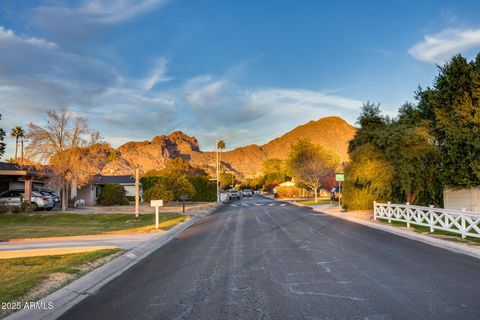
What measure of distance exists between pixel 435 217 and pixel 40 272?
1806 centimetres

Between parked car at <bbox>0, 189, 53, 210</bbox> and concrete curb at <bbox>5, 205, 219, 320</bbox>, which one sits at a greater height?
parked car at <bbox>0, 189, 53, 210</bbox>

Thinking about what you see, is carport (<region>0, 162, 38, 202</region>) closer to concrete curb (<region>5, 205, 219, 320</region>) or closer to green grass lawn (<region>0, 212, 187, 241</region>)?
green grass lawn (<region>0, 212, 187, 241</region>)

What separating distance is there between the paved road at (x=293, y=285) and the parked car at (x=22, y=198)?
22630mm

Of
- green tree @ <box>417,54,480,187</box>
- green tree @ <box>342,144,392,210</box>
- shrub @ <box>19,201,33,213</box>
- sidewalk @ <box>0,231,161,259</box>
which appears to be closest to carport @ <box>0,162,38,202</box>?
shrub @ <box>19,201,33,213</box>

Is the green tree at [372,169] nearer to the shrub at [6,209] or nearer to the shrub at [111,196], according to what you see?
the shrub at [6,209]

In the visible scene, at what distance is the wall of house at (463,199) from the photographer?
26.0m

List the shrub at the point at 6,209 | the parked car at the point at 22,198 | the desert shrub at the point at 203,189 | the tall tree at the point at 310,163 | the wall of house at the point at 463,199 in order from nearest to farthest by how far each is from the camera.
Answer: the wall of house at the point at 463,199 < the shrub at the point at 6,209 < the parked car at the point at 22,198 < the desert shrub at the point at 203,189 < the tall tree at the point at 310,163

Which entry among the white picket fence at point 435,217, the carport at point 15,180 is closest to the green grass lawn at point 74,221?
the carport at point 15,180

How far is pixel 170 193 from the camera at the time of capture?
3941 centimetres

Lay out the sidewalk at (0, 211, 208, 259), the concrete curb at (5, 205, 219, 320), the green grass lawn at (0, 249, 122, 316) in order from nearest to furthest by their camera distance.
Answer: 1. the concrete curb at (5, 205, 219, 320)
2. the green grass lawn at (0, 249, 122, 316)
3. the sidewalk at (0, 211, 208, 259)

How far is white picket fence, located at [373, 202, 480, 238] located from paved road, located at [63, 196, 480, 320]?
3.05 metres

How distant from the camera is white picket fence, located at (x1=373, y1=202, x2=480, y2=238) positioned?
1479 cm

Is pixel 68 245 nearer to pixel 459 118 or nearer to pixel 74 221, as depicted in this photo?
pixel 74 221

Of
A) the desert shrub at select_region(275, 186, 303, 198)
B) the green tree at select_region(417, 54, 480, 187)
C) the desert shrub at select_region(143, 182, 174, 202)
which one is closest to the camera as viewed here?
the green tree at select_region(417, 54, 480, 187)
